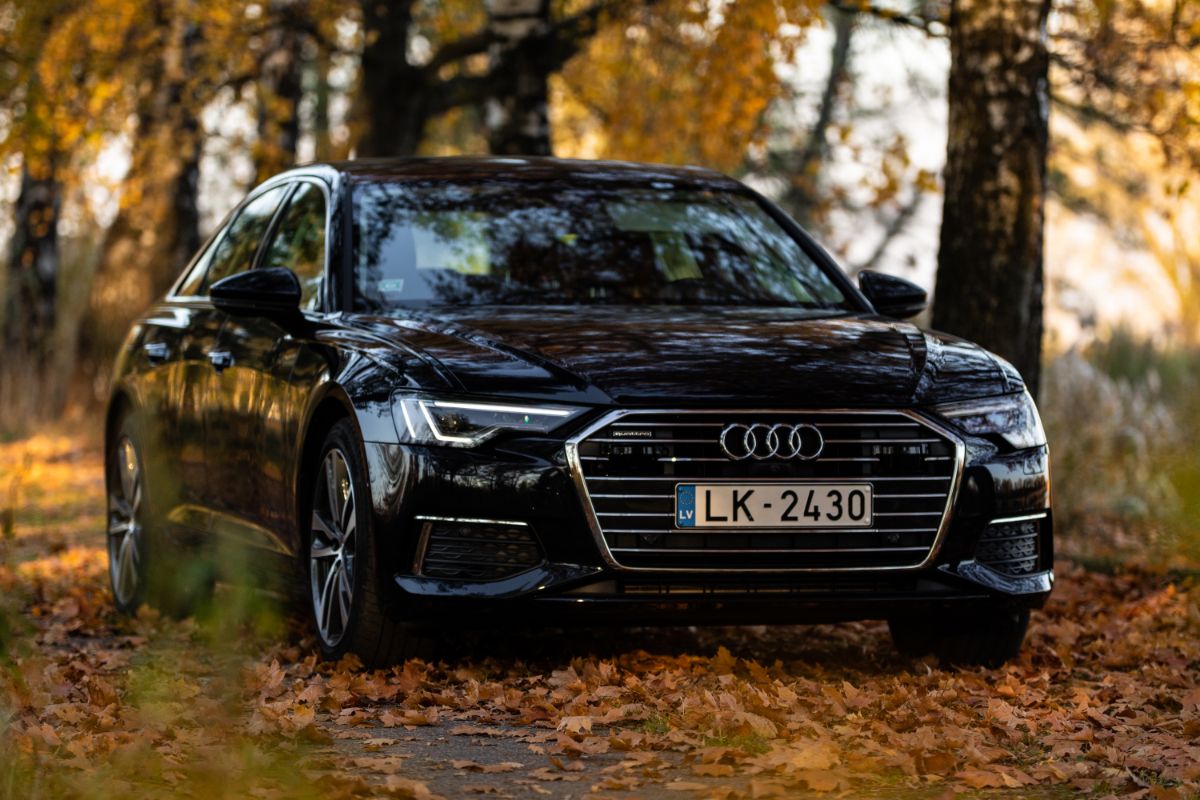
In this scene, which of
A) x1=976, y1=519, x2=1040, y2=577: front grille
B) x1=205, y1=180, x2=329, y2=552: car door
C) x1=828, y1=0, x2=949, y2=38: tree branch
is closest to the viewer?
x1=976, y1=519, x2=1040, y2=577: front grille

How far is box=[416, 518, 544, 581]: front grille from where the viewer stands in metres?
5.93

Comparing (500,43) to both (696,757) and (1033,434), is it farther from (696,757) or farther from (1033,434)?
(696,757)

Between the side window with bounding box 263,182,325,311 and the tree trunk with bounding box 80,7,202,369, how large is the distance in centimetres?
1323

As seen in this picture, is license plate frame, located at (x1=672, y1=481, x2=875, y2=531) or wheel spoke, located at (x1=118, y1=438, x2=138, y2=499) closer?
license plate frame, located at (x1=672, y1=481, x2=875, y2=531)

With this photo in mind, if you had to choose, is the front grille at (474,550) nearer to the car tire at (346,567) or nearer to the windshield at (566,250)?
the car tire at (346,567)

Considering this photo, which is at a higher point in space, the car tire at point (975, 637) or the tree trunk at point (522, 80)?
the tree trunk at point (522, 80)

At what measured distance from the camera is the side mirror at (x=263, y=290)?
6.87m

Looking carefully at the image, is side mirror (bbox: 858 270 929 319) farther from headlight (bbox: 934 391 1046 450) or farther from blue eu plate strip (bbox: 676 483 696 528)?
blue eu plate strip (bbox: 676 483 696 528)

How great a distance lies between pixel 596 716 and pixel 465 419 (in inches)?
36.4

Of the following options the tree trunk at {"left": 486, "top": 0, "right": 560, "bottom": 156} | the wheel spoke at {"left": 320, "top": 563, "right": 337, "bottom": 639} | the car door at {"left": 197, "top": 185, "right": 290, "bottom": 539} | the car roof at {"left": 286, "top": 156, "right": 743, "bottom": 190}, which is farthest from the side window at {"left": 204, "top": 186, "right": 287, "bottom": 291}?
the tree trunk at {"left": 486, "top": 0, "right": 560, "bottom": 156}

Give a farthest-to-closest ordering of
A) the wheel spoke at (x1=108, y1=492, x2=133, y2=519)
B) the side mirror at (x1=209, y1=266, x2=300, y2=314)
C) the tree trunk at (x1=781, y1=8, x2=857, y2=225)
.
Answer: the tree trunk at (x1=781, y1=8, x2=857, y2=225) < the wheel spoke at (x1=108, y1=492, x2=133, y2=519) < the side mirror at (x1=209, y1=266, x2=300, y2=314)

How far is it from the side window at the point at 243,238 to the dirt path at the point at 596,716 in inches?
62.0

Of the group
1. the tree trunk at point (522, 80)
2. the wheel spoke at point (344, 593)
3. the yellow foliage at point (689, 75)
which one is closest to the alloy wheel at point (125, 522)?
the wheel spoke at point (344, 593)

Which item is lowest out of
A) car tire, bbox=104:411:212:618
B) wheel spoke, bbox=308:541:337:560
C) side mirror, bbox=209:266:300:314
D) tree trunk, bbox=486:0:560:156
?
car tire, bbox=104:411:212:618
